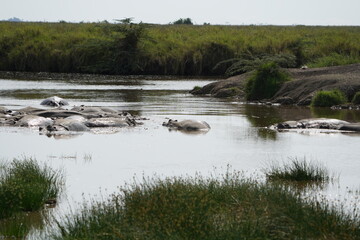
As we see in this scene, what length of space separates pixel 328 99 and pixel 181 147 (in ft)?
35.2

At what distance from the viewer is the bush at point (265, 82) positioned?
94.9ft

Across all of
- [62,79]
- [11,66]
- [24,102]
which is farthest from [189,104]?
[11,66]

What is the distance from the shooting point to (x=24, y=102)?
27547 millimetres

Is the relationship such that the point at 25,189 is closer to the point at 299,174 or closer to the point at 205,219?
the point at 205,219

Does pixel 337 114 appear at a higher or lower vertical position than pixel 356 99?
lower

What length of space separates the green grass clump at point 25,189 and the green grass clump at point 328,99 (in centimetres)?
1567

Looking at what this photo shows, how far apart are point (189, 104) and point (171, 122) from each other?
655 centimetres

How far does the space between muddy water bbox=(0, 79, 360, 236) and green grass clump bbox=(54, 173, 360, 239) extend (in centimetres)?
151

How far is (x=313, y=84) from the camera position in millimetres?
27922

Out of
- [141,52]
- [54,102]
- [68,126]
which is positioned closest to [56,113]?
[68,126]

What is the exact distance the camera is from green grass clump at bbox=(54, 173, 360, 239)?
26.6ft

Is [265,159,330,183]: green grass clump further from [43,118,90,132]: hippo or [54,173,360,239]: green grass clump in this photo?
[43,118,90,132]: hippo

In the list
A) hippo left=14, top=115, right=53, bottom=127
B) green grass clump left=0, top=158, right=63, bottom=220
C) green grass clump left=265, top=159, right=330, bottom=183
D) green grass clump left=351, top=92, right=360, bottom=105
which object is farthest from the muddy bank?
green grass clump left=0, top=158, right=63, bottom=220

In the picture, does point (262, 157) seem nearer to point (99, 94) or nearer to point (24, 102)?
point (24, 102)
